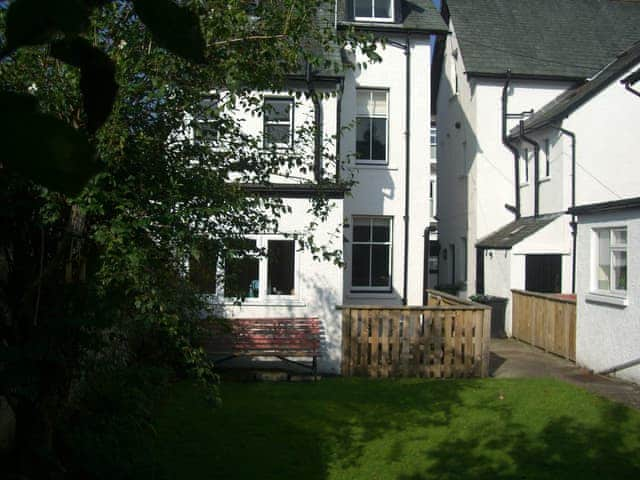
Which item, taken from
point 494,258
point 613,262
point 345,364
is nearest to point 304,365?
point 345,364

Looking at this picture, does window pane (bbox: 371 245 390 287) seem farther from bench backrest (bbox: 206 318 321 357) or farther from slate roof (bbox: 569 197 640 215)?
bench backrest (bbox: 206 318 321 357)

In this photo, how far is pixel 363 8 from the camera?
16250 mm

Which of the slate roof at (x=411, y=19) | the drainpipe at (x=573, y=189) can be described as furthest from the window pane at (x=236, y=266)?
the drainpipe at (x=573, y=189)

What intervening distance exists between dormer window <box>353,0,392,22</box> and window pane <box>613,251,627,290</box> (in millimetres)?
8277

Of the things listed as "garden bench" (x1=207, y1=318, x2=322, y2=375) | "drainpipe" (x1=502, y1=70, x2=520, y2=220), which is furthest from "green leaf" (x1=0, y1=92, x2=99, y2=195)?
"drainpipe" (x1=502, y1=70, x2=520, y2=220)

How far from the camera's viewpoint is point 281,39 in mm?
4730

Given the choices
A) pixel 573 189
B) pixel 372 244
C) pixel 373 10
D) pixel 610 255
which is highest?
pixel 373 10

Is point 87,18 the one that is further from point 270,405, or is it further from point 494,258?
point 494,258

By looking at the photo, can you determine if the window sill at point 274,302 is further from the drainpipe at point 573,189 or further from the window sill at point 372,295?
the drainpipe at point 573,189

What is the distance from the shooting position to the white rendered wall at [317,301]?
10.6m

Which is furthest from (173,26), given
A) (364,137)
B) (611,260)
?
(364,137)

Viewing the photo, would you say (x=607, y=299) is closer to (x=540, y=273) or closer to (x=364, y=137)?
(x=540, y=273)

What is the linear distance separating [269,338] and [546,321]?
21.1 feet

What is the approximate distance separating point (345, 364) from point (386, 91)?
7.69 meters
